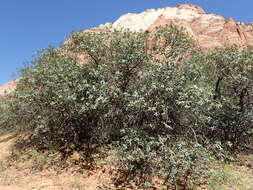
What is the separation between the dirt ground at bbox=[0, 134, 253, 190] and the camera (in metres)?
8.16

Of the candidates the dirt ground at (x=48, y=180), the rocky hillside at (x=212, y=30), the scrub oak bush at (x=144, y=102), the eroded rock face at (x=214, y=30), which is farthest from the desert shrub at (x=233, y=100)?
the eroded rock face at (x=214, y=30)

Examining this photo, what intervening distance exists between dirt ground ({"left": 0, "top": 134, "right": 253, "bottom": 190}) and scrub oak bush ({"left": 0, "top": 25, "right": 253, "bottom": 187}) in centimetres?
71

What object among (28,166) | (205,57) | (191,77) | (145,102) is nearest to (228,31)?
(205,57)

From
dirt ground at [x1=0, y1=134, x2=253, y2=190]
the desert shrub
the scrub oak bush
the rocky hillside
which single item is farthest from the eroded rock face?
dirt ground at [x1=0, y1=134, x2=253, y2=190]

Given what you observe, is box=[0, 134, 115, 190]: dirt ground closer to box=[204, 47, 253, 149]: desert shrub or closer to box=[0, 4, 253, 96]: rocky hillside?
box=[204, 47, 253, 149]: desert shrub

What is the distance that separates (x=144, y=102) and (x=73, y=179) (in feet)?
12.6

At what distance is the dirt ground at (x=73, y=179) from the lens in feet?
26.8

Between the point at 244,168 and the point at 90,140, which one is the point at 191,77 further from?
the point at 90,140

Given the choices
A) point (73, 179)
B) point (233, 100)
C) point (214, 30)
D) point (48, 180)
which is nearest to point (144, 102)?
point (73, 179)

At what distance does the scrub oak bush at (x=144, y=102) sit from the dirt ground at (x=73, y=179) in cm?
71

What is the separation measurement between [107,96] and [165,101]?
7.26ft

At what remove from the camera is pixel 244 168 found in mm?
9797

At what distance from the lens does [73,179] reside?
28.7 feet

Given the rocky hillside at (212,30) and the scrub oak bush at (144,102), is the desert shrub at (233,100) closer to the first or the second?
the scrub oak bush at (144,102)
